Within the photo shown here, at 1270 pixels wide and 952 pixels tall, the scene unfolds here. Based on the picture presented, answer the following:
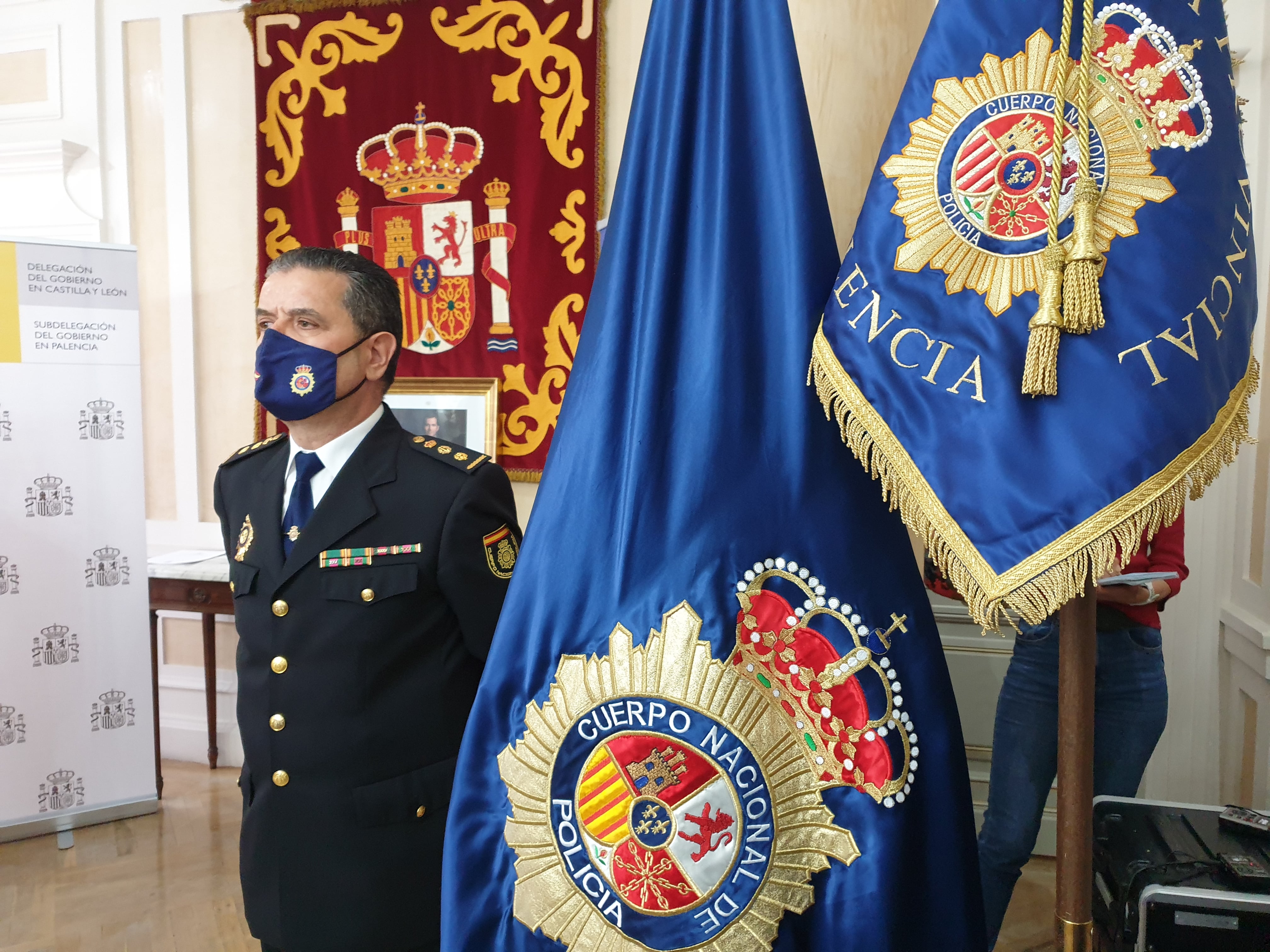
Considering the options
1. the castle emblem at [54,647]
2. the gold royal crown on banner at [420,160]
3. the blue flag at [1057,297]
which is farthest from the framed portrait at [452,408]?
the blue flag at [1057,297]

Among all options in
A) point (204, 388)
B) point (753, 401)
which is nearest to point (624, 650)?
point (753, 401)

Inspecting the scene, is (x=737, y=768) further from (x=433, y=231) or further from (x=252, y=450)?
(x=433, y=231)

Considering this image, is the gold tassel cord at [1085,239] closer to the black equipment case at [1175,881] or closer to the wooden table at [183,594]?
the black equipment case at [1175,881]

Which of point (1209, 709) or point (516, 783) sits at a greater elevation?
point (516, 783)

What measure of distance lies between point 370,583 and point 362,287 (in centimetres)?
48

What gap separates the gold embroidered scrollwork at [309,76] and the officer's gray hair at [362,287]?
7.23 ft

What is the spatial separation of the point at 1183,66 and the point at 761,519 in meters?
0.50

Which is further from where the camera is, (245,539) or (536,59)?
(536,59)

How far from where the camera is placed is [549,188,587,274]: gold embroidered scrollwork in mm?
3104

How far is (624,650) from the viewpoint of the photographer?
81 cm

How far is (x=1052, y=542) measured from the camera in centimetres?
67

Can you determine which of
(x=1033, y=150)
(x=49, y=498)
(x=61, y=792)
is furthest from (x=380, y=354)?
(x=61, y=792)

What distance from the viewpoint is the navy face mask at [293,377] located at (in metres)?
1.32

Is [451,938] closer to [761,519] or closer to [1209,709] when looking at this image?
[761,519]
